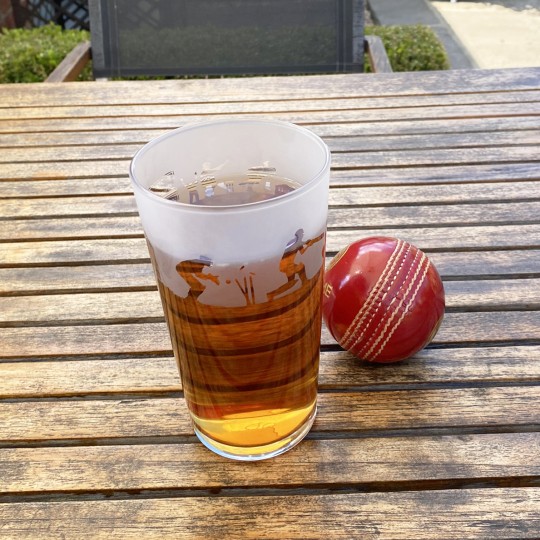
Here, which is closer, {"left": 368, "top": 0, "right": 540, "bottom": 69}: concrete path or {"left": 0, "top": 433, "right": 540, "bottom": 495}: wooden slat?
{"left": 0, "top": 433, "right": 540, "bottom": 495}: wooden slat

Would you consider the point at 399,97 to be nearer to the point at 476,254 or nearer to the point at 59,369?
the point at 476,254

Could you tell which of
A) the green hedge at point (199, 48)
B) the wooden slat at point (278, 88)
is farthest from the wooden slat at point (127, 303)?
the green hedge at point (199, 48)

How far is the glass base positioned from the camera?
71cm

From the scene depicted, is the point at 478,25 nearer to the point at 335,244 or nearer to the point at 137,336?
the point at 335,244

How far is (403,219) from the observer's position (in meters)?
1.21

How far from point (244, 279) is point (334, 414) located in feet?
0.89

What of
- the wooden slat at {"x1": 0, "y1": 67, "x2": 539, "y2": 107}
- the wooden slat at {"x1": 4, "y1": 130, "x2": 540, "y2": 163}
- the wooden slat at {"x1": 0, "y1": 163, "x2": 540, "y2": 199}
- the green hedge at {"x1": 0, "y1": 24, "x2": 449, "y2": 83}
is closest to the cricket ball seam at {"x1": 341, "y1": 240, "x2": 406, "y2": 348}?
the wooden slat at {"x1": 0, "y1": 163, "x2": 540, "y2": 199}

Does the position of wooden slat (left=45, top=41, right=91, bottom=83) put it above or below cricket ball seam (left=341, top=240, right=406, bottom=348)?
below

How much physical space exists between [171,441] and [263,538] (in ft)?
0.53

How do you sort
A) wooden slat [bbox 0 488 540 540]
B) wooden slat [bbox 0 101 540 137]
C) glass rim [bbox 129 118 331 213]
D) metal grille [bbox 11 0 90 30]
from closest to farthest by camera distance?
glass rim [bbox 129 118 331 213]
wooden slat [bbox 0 488 540 540]
wooden slat [bbox 0 101 540 137]
metal grille [bbox 11 0 90 30]

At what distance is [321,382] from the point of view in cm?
83

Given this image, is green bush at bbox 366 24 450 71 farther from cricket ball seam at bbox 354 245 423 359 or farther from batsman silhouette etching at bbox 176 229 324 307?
batsman silhouette etching at bbox 176 229 324 307

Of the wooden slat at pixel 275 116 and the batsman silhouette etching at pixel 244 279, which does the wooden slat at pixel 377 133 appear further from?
the batsman silhouette etching at pixel 244 279

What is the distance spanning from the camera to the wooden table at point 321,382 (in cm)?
67
